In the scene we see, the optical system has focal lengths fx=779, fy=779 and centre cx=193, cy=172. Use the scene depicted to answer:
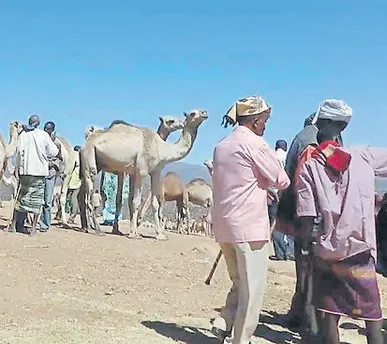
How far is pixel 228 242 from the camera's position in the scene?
19.1ft

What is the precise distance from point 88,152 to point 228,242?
896cm

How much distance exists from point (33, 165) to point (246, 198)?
→ 7.03 metres

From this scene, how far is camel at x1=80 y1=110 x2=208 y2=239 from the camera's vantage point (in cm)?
1440

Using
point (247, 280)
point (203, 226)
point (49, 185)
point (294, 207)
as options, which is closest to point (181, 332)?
point (247, 280)

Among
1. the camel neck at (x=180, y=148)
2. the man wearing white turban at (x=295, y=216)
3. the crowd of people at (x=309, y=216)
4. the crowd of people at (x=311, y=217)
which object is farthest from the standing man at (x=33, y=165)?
the crowd of people at (x=311, y=217)

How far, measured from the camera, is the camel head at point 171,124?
15.5 m

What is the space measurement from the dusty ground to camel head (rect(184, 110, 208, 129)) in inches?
110

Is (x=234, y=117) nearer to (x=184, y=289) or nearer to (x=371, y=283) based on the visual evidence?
(x=371, y=283)

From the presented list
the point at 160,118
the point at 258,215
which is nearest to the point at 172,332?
the point at 258,215

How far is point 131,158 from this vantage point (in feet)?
47.5

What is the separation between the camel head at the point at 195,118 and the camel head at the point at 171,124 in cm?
27

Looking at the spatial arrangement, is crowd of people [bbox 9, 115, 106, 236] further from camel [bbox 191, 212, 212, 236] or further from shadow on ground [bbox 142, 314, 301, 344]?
camel [bbox 191, 212, 212, 236]

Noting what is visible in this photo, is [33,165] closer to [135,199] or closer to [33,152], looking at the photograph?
[33,152]

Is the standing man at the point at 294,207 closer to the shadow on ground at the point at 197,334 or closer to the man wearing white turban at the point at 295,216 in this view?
the man wearing white turban at the point at 295,216
